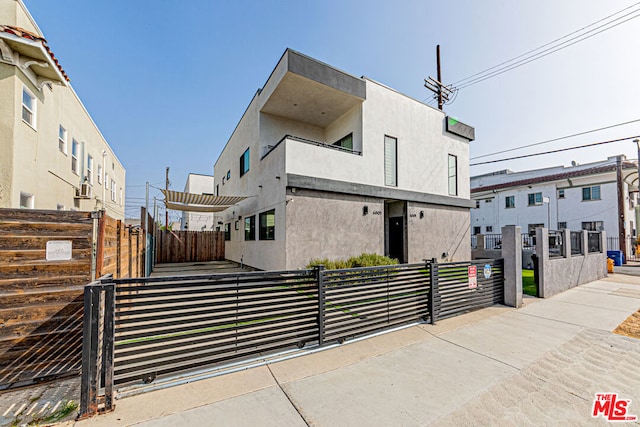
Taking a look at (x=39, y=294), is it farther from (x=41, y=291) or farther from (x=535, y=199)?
(x=535, y=199)

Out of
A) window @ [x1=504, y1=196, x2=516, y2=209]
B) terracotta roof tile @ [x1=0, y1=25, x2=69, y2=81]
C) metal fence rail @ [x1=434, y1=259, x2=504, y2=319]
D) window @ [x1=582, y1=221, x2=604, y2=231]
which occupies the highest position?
terracotta roof tile @ [x1=0, y1=25, x2=69, y2=81]

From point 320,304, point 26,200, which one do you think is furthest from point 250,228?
point 320,304

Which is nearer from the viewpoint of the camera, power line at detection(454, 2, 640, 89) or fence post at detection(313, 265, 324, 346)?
fence post at detection(313, 265, 324, 346)

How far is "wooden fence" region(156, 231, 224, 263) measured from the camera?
16984mm

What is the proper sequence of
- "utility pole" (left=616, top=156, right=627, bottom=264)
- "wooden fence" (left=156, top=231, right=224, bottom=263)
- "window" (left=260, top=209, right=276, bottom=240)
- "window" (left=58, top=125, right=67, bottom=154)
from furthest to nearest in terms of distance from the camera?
"wooden fence" (left=156, top=231, right=224, bottom=263) < "utility pole" (left=616, top=156, right=627, bottom=264) < "window" (left=58, top=125, right=67, bottom=154) < "window" (left=260, top=209, right=276, bottom=240)

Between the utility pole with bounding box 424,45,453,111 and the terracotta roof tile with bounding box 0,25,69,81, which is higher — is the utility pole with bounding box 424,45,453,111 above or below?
above

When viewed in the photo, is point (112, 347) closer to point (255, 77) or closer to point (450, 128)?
point (255, 77)

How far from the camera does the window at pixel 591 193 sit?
2053 centimetres

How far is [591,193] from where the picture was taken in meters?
20.9

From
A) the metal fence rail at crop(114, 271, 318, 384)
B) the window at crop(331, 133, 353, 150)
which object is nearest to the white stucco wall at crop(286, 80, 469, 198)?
the window at crop(331, 133, 353, 150)

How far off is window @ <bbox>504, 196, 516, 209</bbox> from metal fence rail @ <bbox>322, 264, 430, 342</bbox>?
25.2m

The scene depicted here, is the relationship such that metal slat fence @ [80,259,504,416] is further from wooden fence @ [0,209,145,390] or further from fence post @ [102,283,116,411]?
wooden fence @ [0,209,145,390]

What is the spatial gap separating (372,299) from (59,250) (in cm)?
426

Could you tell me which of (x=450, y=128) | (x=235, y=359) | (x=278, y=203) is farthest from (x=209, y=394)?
(x=450, y=128)
